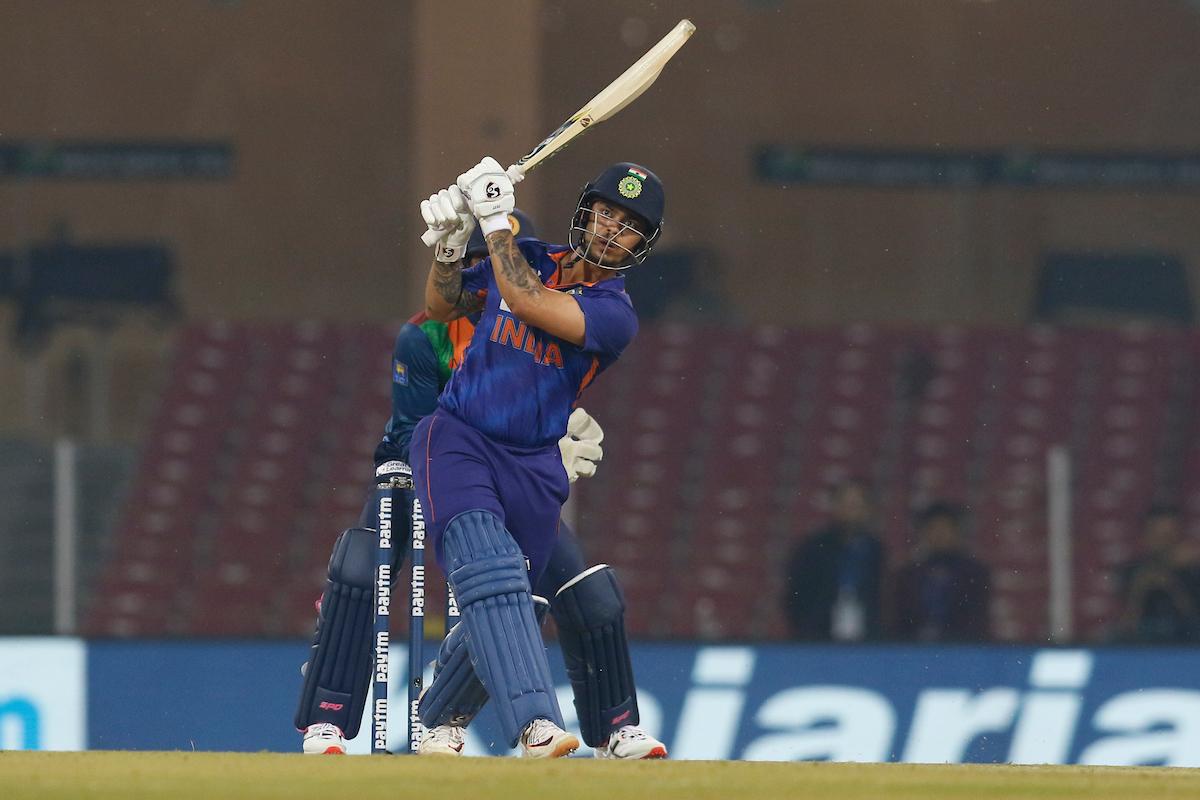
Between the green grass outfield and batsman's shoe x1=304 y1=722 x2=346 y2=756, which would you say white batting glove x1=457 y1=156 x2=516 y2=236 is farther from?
batsman's shoe x1=304 y1=722 x2=346 y2=756

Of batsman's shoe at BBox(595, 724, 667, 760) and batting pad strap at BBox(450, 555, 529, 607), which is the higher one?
batting pad strap at BBox(450, 555, 529, 607)

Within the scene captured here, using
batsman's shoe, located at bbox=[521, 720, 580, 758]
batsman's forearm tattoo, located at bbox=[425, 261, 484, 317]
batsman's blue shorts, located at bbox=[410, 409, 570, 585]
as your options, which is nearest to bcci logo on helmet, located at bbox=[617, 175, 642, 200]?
batsman's forearm tattoo, located at bbox=[425, 261, 484, 317]

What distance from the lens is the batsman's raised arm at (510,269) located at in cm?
426

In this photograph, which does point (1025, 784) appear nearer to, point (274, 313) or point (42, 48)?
point (274, 313)

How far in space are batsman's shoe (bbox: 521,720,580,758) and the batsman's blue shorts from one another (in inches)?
17.6

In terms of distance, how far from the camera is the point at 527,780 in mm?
3482

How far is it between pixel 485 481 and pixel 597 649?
1.71ft

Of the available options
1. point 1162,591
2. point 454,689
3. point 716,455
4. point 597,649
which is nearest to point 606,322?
point 597,649

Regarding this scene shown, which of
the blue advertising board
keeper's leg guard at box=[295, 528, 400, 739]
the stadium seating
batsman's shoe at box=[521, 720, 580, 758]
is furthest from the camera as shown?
the stadium seating

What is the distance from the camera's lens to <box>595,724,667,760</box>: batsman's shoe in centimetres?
462

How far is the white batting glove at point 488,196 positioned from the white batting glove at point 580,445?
2.82 ft

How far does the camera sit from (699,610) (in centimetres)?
805

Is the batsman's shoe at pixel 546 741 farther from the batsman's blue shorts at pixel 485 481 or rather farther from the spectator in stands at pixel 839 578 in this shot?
the spectator in stands at pixel 839 578

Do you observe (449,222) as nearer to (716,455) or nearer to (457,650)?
(457,650)
